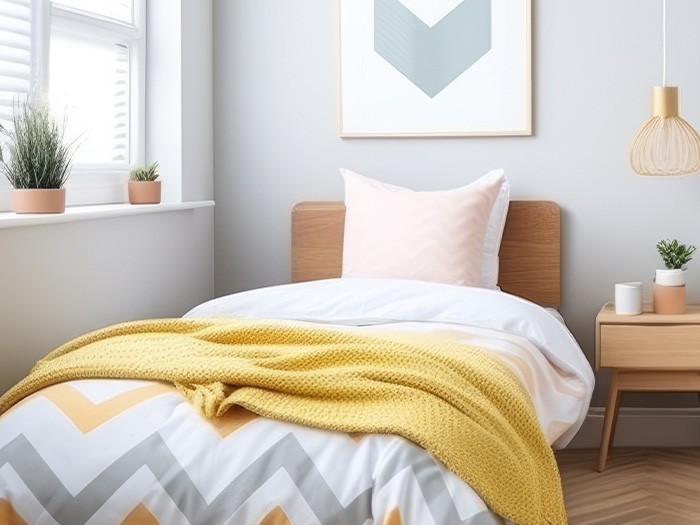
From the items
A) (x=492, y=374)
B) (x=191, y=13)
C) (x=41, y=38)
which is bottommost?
(x=492, y=374)

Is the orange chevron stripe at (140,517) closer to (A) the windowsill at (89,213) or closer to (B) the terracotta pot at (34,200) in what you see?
(A) the windowsill at (89,213)

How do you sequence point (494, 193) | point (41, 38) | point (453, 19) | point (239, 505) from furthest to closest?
point (453, 19)
point (494, 193)
point (41, 38)
point (239, 505)

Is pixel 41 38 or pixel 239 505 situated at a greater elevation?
pixel 41 38

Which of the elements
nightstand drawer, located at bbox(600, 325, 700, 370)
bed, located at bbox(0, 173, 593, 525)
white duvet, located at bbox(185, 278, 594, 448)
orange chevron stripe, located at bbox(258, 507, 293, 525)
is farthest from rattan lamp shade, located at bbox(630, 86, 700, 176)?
orange chevron stripe, located at bbox(258, 507, 293, 525)

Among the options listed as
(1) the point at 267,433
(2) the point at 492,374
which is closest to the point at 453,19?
(2) the point at 492,374

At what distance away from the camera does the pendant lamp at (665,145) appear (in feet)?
11.7

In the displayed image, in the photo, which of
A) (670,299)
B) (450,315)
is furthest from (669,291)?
(450,315)

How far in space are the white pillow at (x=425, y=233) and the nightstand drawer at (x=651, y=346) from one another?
46cm

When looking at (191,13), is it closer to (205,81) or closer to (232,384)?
(205,81)

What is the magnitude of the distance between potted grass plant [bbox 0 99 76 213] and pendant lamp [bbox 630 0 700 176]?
1969mm

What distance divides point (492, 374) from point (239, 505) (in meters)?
0.68

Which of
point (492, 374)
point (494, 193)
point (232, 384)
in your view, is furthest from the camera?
point (494, 193)

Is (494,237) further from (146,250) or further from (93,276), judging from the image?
(93,276)

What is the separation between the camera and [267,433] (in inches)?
76.5
